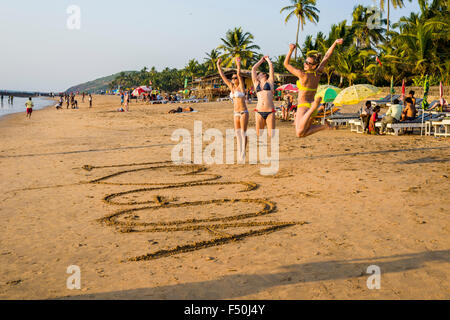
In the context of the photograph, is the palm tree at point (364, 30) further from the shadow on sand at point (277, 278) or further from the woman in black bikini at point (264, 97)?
the shadow on sand at point (277, 278)

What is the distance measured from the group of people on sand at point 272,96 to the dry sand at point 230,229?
111 cm

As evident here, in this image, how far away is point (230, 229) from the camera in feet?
17.3

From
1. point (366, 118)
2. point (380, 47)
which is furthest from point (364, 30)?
point (366, 118)

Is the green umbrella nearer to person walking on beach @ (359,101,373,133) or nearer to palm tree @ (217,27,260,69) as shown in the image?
person walking on beach @ (359,101,373,133)

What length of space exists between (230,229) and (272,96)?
4.69 metres

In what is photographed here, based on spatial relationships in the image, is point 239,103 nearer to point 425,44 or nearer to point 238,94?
point 238,94

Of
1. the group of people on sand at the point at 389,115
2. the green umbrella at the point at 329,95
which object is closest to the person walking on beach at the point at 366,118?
the group of people on sand at the point at 389,115

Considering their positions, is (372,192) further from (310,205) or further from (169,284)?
(169,284)

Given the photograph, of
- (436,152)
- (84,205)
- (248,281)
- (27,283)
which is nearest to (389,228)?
(248,281)

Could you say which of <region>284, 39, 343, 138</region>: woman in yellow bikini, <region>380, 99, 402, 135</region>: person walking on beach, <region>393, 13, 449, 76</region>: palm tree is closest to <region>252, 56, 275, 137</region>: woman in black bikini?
<region>284, 39, 343, 138</region>: woman in yellow bikini
